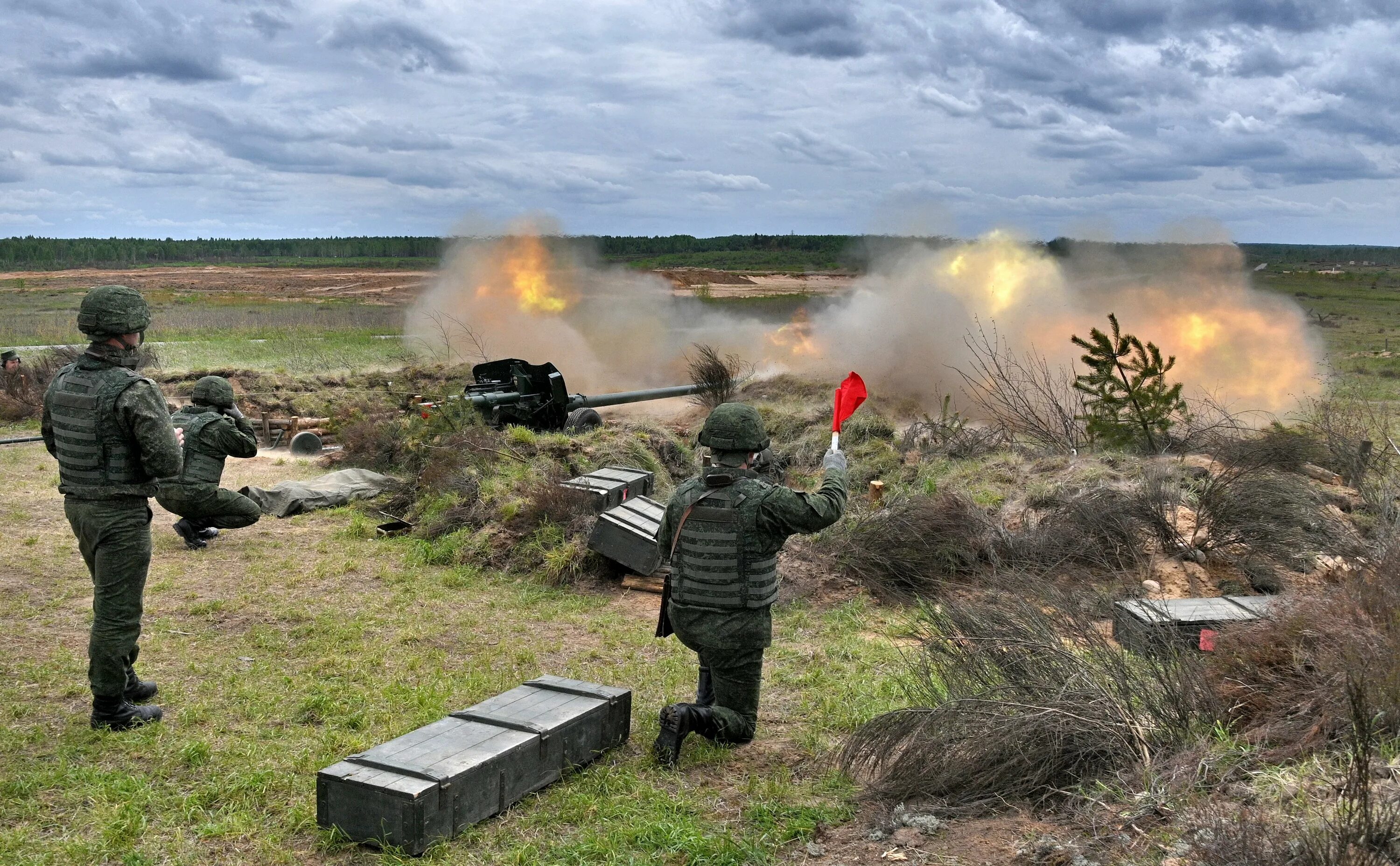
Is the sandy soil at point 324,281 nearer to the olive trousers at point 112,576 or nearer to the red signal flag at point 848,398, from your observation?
the red signal flag at point 848,398

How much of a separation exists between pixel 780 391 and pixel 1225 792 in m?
18.8

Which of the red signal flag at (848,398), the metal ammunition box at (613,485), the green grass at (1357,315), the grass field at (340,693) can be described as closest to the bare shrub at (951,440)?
the grass field at (340,693)

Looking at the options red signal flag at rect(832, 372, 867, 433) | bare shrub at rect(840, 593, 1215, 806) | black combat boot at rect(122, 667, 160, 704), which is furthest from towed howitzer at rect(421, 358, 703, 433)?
bare shrub at rect(840, 593, 1215, 806)

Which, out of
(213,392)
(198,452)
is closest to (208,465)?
(198,452)

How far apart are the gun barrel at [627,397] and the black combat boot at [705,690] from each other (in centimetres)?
1132

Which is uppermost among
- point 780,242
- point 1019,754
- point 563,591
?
point 780,242

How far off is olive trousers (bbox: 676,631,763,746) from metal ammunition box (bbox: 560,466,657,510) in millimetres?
4765

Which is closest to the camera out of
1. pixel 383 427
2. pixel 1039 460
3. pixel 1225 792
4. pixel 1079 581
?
pixel 1225 792

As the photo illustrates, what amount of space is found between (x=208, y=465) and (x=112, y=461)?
3740 mm

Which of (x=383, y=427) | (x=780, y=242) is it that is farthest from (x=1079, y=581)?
(x=780, y=242)

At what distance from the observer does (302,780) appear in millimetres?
5406

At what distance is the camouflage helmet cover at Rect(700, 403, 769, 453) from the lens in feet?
19.0

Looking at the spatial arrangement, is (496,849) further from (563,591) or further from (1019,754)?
(563,591)

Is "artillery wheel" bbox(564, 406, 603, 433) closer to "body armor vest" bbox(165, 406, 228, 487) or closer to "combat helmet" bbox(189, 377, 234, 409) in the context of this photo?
"body armor vest" bbox(165, 406, 228, 487)
